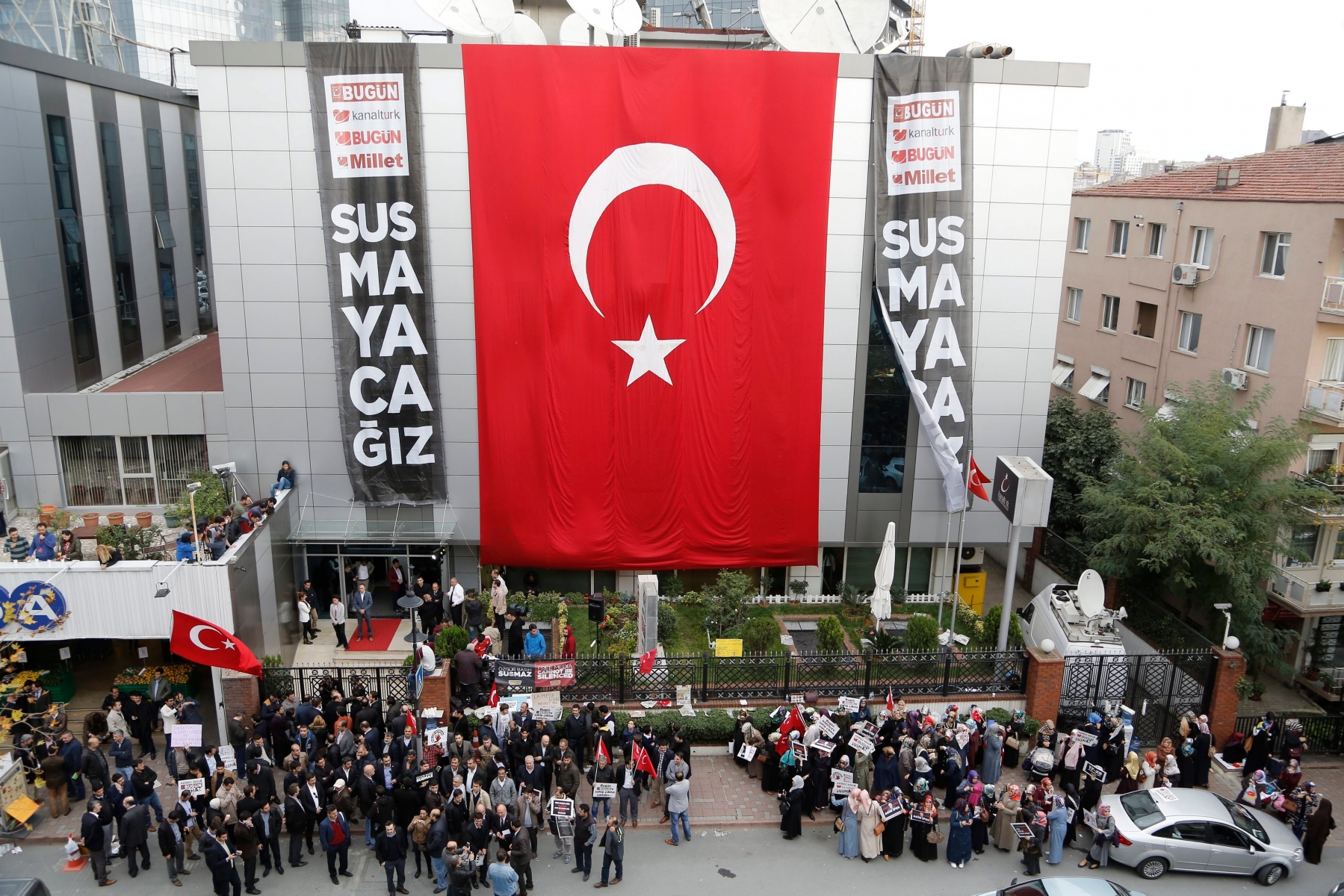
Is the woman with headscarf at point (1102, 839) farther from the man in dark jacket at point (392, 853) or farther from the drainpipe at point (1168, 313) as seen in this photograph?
the drainpipe at point (1168, 313)

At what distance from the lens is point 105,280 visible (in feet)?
90.0

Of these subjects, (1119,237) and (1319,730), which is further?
(1119,237)

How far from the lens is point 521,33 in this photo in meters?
24.2

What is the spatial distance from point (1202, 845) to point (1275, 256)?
1898cm

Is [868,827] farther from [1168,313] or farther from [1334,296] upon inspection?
[1168,313]

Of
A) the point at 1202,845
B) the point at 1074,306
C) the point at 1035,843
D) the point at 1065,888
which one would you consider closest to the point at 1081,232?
the point at 1074,306

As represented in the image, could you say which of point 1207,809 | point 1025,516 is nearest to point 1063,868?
point 1207,809

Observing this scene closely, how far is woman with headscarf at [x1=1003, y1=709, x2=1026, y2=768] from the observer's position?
771 inches

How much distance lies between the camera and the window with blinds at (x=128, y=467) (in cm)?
2494

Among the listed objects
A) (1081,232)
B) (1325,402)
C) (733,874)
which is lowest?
(733,874)

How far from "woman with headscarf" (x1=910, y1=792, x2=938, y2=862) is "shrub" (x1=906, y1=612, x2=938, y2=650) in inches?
235

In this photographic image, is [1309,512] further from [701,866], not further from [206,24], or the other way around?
[206,24]

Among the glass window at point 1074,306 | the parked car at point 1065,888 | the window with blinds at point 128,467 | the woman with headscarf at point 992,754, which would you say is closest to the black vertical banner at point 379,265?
the window with blinds at point 128,467

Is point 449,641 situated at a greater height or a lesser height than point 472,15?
lesser
